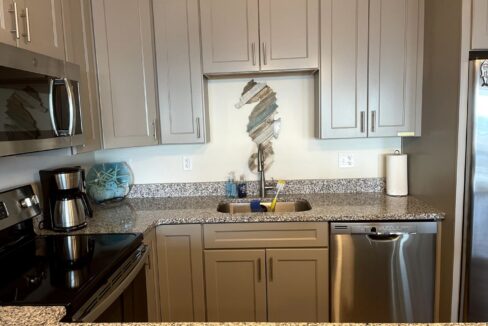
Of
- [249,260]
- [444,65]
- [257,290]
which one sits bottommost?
[257,290]

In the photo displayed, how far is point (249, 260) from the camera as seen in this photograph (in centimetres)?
216

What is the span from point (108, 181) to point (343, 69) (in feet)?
5.71

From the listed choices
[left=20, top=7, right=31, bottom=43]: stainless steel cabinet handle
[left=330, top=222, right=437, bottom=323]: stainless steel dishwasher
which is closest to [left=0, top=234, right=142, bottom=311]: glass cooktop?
[left=20, top=7, right=31, bottom=43]: stainless steel cabinet handle

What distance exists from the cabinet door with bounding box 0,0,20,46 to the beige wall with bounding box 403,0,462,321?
6.78 feet

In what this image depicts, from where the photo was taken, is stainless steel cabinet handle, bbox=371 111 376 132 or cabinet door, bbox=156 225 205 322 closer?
cabinet door, bbox=156 225 205 322

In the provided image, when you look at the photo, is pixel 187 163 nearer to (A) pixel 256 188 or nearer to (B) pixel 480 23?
(A) pixel 256 188

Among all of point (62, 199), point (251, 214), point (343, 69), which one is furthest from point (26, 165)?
point (343, 69)

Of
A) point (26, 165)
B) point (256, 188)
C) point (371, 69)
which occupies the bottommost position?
point (256, 188)

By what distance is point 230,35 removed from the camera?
226cm

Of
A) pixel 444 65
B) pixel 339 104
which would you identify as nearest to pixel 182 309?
pixel 339 104

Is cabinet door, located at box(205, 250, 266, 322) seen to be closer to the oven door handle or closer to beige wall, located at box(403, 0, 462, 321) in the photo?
the oven door handle

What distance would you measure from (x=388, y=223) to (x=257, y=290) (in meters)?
0.87

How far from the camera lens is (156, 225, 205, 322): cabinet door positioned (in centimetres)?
216

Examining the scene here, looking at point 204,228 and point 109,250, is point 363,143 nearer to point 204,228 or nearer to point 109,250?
point 204,228
